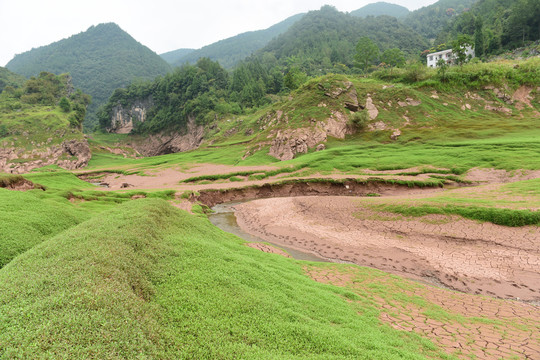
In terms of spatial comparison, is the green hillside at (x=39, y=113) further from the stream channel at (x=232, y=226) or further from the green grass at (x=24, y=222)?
the green grass at (x=24, y=222)

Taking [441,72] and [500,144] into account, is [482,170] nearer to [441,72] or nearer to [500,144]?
[500,144]

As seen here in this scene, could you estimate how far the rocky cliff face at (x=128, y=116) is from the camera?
154 meters

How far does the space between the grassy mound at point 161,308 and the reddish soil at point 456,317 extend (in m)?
1.01

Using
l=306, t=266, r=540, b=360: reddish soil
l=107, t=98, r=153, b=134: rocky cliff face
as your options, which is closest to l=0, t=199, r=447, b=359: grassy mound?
l=306, t=266, r=540, b=360: reddish soil

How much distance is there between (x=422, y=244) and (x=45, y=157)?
4184 inches

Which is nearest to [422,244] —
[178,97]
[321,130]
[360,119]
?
[321,130]

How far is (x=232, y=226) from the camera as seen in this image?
25.5 metres

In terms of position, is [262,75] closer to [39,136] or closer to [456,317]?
[39,136]

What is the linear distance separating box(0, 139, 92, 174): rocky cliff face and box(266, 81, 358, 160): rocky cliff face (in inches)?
2744

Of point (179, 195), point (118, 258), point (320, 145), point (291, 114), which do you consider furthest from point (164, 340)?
point (291, 114)

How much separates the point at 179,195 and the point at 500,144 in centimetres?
4553

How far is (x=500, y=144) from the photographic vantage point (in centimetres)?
3844

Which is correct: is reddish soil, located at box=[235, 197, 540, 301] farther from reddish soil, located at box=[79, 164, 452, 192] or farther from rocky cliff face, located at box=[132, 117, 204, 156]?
rocky cliff face, located at box=[132, 117, 204, 156]

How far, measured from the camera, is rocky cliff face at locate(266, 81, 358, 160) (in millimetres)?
57219
